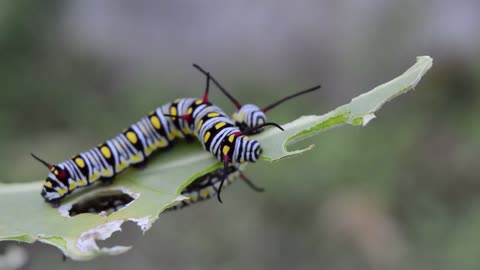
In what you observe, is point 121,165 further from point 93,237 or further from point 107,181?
point 93,237

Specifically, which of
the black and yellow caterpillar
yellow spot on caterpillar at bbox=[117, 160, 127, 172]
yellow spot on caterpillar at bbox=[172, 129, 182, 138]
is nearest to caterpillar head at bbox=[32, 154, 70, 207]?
the black and yellow caterpillar

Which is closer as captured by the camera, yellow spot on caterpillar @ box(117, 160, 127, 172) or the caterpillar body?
the caterpillar body

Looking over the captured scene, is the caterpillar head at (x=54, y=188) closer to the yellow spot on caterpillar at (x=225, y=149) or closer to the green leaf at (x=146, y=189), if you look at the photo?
the green leaf at (x=146, y=189)

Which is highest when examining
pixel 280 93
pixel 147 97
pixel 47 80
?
pixel 47 80

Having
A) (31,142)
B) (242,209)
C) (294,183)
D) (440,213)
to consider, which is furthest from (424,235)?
(31,142)

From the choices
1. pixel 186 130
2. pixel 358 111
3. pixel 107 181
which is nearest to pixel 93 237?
pixel 107 181

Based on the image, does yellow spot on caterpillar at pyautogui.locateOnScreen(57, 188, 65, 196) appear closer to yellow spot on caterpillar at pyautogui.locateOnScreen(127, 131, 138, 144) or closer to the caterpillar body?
the caterpillar body

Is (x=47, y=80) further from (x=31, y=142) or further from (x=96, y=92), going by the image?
(x=31, y=142)
